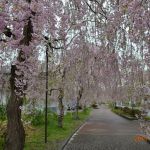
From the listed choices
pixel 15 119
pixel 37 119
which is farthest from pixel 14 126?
pixel 37 119

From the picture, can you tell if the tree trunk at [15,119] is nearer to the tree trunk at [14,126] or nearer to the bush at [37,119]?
the tree trunk at [14,126]

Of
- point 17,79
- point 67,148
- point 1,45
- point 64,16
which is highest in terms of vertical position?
point 64,16

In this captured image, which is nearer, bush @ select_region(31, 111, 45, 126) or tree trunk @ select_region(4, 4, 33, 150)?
tree trunk @ select_region(4, 4, 33, 150)

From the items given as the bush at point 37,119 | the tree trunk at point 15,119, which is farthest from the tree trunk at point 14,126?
the bush at point 37,119

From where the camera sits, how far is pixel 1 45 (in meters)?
9.30

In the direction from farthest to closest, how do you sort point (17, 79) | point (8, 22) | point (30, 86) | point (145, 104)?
point (30, 86) < point (17, 79) < point (145, 104) < point (8, 22)

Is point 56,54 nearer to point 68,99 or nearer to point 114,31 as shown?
point 114,31

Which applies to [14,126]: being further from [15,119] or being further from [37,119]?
→ [37,119]

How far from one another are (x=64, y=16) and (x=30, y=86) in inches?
95.9

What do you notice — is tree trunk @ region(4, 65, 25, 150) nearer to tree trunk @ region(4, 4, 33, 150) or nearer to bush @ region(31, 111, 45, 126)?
tree trunk @ region(4, 4, 33, 150)

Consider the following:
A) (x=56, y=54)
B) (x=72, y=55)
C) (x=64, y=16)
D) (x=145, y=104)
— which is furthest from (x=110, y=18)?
(x=56, y=54)

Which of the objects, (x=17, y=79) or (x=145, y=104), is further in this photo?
(x=17, y=79)

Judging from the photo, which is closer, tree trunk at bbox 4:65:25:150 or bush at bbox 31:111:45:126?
tree trunk at bbox 4:65:25:150

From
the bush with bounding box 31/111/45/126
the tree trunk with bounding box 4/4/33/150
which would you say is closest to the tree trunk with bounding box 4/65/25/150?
the tree trunk with bounding box 4/4/33/150
